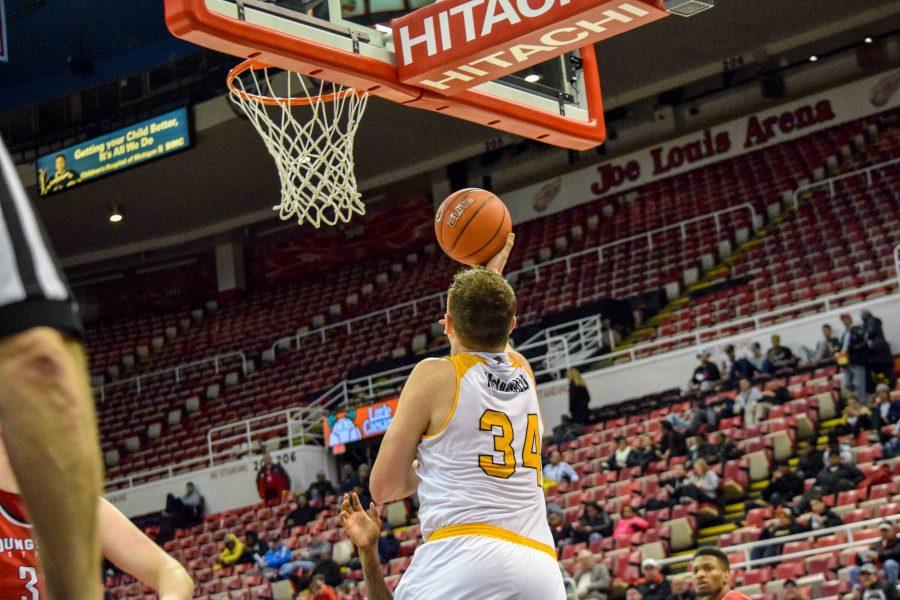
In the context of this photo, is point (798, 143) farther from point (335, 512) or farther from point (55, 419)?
point (55, 419)

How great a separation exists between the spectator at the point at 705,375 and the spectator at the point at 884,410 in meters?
2.90

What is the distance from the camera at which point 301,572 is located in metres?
15.2

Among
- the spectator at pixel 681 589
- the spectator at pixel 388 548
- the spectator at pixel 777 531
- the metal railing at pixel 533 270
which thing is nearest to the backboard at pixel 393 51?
the spectator at pixel 681 589

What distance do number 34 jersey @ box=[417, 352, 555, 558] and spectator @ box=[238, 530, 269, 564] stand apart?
1427cm

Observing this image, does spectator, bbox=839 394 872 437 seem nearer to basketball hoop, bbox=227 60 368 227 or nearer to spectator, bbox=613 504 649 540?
spectator, bbox=613 504 649 540

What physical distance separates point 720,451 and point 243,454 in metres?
10.3

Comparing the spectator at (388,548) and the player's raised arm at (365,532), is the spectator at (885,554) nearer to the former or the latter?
the spectator at (388,548)

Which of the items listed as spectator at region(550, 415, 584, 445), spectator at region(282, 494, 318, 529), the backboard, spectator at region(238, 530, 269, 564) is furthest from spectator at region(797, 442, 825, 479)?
spectator at region(238, 530, 269, 564)

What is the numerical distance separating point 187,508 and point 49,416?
804 inches

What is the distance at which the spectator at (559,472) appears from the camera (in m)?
15.0

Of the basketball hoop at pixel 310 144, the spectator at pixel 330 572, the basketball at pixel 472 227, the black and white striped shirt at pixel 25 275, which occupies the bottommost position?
the spectator at pixel 330 572

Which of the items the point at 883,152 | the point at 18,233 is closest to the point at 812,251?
the point at 883,152

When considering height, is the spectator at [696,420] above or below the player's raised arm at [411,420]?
above

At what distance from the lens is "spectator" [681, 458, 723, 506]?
1325cm
